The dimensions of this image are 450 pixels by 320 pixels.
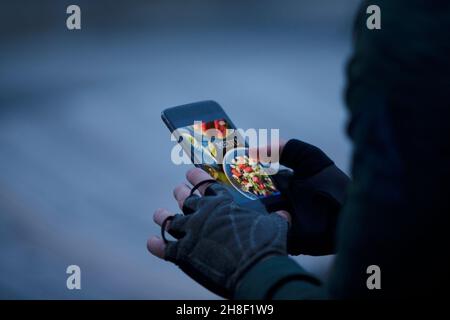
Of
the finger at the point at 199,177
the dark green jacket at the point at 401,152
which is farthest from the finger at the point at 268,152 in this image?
the dark green jacket at the point at 401,152

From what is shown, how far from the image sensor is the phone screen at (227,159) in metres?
0.85

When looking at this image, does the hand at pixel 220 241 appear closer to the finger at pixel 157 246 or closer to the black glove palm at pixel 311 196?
the finger at pixel 157 246

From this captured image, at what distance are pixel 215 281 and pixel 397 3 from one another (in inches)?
13.5

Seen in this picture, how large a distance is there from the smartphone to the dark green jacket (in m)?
0.39

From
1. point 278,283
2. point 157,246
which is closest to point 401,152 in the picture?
point 278,283

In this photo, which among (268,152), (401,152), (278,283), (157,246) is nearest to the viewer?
(401,152)

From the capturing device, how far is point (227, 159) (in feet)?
2.86

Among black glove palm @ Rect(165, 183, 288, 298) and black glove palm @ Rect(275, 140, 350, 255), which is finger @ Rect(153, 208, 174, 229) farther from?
black glove palm @ Rect(275, 140, 350, 255)

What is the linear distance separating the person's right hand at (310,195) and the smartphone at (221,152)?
3 centimetres

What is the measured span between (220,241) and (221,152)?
0.89ft

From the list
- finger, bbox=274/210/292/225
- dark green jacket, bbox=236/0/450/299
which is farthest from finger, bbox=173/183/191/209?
dark green jacket, bbox=236/0/450/299

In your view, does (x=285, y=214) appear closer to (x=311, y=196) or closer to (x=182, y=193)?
(x=311, y=196)

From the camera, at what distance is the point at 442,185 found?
410 millimetres
